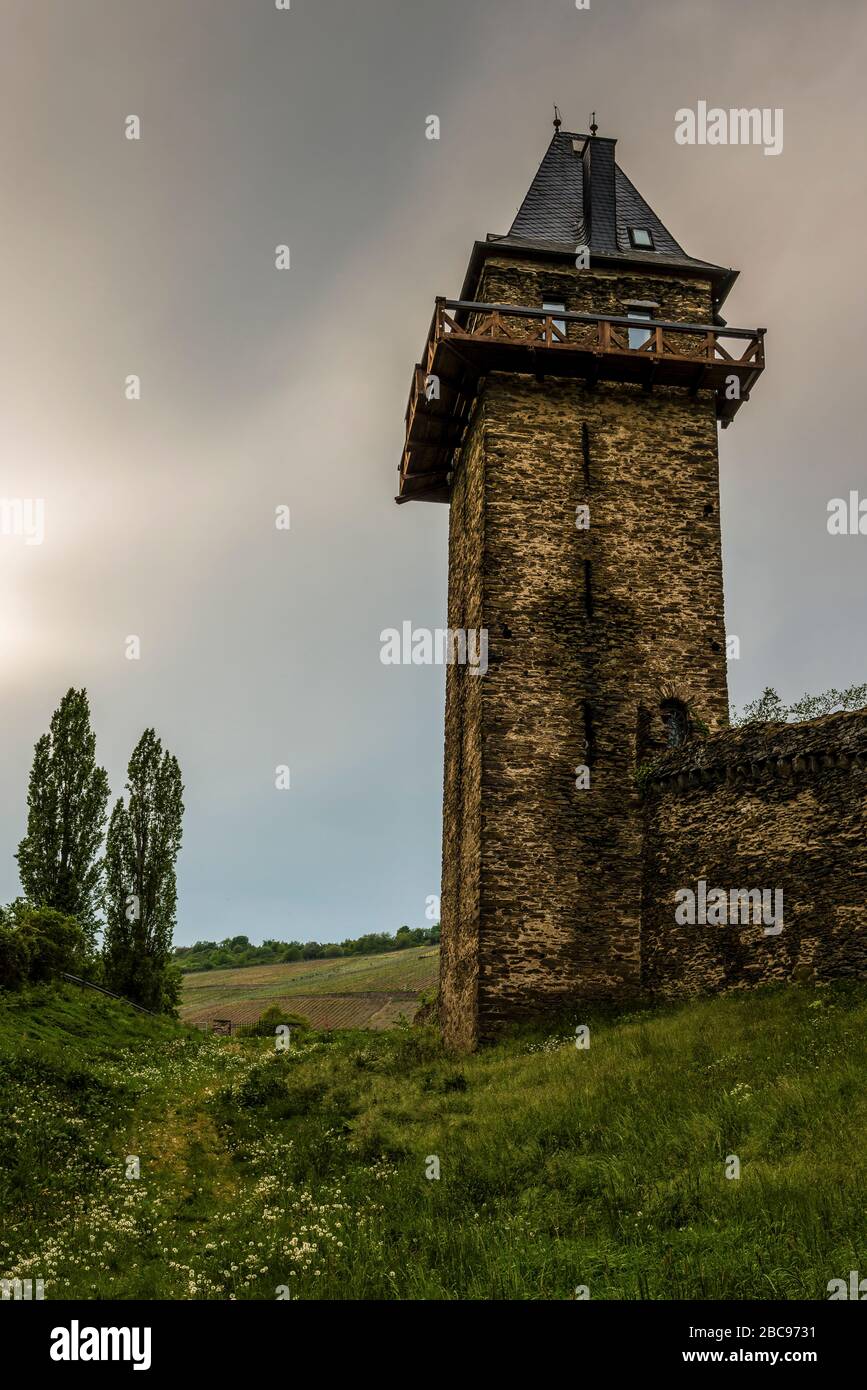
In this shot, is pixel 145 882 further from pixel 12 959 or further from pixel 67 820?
pixel 12 959

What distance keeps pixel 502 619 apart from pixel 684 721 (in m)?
4.25

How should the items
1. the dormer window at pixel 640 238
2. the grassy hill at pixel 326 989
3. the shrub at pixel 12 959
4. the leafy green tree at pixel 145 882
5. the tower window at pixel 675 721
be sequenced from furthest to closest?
the grassy hill at pixel 326 989 → the leafy green tree at pixel 145 882 → the dormer window at pixel 640 238 → the shrub at pixel 12 959 → the tower window at pixel 675 721

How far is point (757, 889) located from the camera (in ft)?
59.0

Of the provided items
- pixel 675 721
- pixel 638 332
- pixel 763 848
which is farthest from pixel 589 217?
pixel 763 848

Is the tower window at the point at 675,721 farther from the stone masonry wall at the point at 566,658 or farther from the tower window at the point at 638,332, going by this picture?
the tower window at the point at 638,332

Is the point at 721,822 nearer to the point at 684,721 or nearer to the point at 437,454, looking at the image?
the point at 684,721

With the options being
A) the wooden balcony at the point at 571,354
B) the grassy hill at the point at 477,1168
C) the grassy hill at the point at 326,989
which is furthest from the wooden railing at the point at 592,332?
the grassy hill at the point at 326,989

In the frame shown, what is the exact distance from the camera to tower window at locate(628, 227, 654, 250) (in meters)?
26.0

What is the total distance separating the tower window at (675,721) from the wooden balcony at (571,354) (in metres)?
7.14

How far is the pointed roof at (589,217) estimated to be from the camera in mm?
24812

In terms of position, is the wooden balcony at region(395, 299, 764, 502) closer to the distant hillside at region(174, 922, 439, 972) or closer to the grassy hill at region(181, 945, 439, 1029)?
the grassy hill at region(181, 945, 439, 1029)

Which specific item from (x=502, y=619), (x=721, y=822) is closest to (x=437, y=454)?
(x=502, y=619)

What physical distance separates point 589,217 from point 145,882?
24174mm
